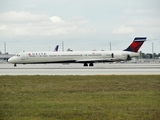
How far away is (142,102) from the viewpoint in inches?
514

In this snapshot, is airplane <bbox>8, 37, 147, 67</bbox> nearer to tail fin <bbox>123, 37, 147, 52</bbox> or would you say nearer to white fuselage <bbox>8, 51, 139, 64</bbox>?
white fuselage <bbox>8, 51, 139, 64</bbox>

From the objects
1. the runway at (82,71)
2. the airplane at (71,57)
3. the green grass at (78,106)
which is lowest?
the green grass at (78,106)

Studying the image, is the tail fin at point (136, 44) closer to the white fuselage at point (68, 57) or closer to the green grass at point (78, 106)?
the white fuselage at point (68, 57)

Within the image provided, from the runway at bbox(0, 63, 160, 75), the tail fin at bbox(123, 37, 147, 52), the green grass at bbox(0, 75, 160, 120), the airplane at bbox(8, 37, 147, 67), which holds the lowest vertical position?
the green grass at bbox(0, 75, 160, 120)

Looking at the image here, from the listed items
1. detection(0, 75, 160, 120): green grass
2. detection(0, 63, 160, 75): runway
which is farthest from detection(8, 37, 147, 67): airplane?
detection(0, 75, 160, 120): green grass

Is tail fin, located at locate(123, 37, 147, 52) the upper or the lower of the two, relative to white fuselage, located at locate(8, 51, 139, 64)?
upper

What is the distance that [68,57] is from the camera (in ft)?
193

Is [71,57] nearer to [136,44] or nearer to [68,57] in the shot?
[68,57]

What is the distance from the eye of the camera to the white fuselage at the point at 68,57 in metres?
57.2

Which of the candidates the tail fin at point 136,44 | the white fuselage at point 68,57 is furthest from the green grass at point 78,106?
the tail fin at point 136,44

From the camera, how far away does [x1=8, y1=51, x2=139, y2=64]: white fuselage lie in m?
57.2

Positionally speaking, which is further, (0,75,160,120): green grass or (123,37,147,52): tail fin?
(123,37,147,52): tail fin

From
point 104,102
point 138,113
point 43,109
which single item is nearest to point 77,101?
point 104,102

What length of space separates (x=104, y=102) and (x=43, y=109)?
2.41 metres
